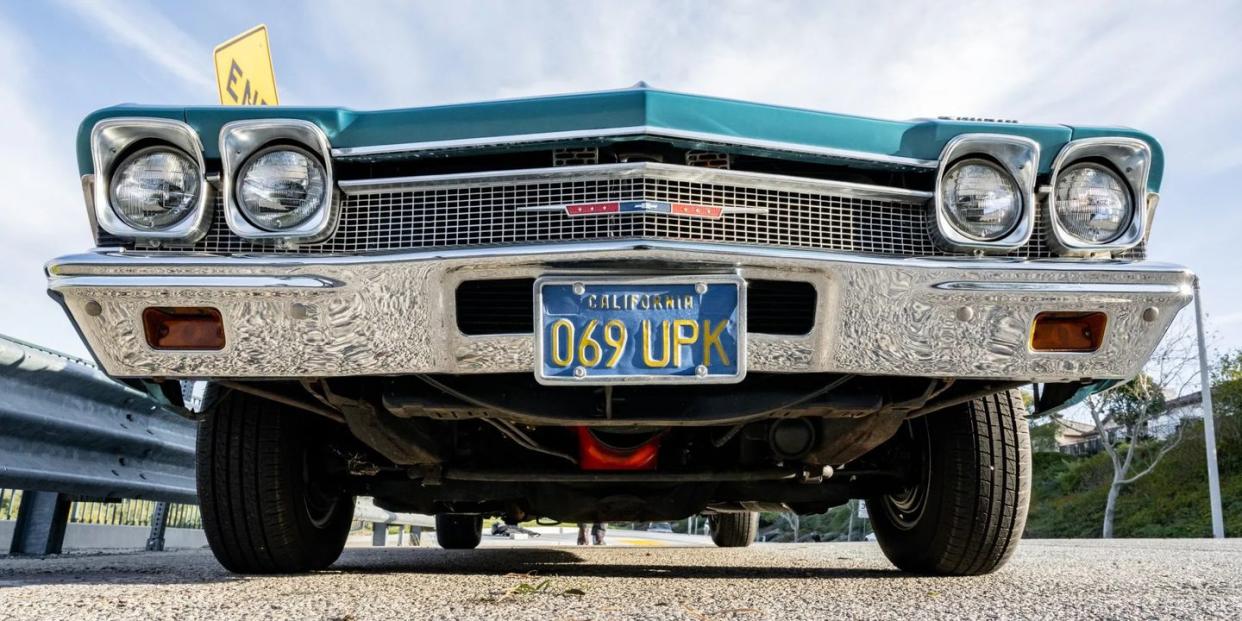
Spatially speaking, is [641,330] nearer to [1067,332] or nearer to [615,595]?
[615,595]

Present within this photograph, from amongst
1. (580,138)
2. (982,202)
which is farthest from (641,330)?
(982,202)

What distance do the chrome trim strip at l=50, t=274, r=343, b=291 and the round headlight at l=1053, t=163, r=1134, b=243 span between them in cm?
183

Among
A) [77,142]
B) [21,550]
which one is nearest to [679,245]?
[77,142]

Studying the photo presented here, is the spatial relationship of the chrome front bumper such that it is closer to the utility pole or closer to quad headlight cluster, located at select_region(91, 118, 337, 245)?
quad headlight cluster, located at select_region(91, 118, 337, 245)

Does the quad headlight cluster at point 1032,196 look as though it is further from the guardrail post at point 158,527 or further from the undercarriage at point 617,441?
the guardrail post at point 158,527

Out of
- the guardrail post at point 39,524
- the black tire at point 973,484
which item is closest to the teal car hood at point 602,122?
the black tire at point 973,484

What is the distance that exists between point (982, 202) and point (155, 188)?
6.68 feet

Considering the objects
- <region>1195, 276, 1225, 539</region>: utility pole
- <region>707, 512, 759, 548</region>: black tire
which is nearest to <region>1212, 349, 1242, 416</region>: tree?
<region>1195, 276, 1225, 539</region>: utility pole

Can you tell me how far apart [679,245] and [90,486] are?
3226 mm

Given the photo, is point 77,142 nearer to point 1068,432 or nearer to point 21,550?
point 21,550

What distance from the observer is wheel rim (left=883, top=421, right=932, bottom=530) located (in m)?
2.92

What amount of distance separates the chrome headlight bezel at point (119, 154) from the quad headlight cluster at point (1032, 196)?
179cm

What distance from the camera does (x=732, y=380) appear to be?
6.89 ft

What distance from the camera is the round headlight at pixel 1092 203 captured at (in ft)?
7.64
